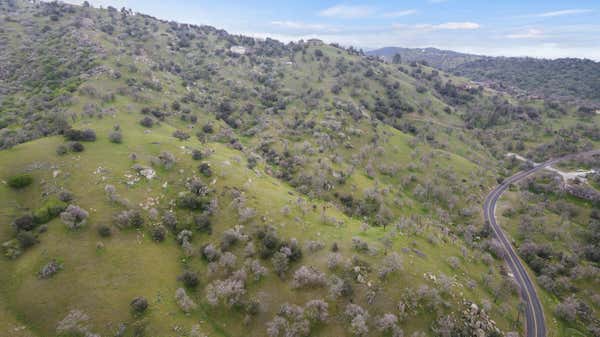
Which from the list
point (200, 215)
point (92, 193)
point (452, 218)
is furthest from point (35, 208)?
point (452, 218)

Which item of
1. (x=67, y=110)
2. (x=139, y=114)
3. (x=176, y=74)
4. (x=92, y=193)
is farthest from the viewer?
(x=176, y=74)

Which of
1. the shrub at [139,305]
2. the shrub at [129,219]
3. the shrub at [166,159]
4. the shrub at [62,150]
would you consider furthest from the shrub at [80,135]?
the shrub at [139,305]

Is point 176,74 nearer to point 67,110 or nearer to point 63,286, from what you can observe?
point 67,110

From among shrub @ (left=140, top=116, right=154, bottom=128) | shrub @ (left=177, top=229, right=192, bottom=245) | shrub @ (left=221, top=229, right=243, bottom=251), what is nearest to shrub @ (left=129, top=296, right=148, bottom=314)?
shrub @ (left=177, top=229, right=192, bottom=245)

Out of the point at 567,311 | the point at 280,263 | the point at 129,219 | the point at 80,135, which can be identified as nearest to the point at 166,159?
the point at 129,219

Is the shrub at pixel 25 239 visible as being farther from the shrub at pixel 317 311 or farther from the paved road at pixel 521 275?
the paved road at pixel 521 275

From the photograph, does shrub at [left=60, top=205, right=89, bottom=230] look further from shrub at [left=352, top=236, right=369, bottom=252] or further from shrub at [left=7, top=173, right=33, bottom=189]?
shrub at [left=352, top=236, right=369, bottom=252]
